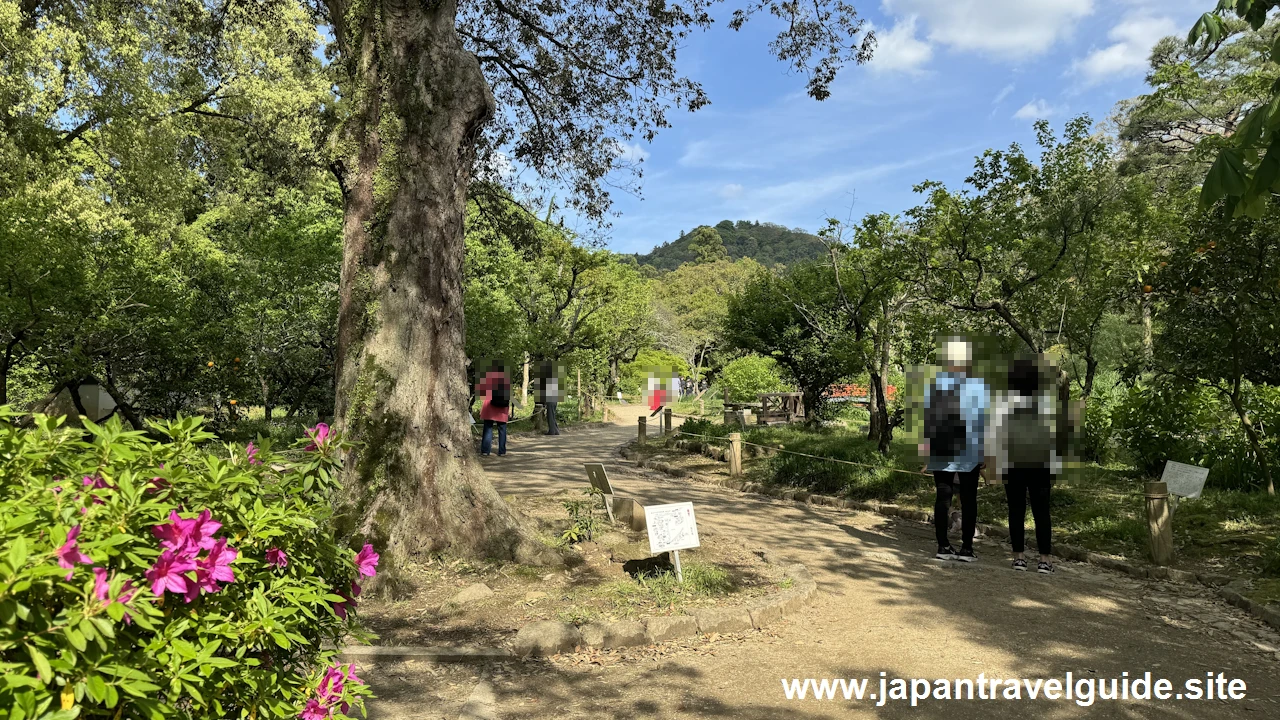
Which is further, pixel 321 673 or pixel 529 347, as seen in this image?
pixel 529 347

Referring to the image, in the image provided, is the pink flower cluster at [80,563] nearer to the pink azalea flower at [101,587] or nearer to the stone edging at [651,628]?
the pink azalea flower at [101,587]

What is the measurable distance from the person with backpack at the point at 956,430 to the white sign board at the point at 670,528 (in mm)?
2433

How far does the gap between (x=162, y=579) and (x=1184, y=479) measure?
7.66 m

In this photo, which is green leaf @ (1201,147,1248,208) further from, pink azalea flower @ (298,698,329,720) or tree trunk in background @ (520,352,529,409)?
tree trunk in background @ (520,352,529,409)

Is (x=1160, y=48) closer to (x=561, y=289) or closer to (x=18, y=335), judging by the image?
(x=561, y=289)

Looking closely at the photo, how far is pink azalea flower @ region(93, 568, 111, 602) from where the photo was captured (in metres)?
1.49

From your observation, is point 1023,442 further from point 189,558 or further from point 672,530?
point 189,558

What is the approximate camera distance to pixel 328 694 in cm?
222

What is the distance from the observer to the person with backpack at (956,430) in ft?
20.7

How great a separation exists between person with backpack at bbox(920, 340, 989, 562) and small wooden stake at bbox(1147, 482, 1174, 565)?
136 cm

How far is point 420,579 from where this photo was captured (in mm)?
5465

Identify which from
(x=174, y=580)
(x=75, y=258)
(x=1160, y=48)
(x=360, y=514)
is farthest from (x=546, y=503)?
(x=1160, y=48)

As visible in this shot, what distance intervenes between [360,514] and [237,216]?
22.7 meters

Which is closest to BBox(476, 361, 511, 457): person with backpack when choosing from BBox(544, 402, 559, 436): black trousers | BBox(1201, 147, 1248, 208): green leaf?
BBox(544, 402, 559, 436): black trousers
